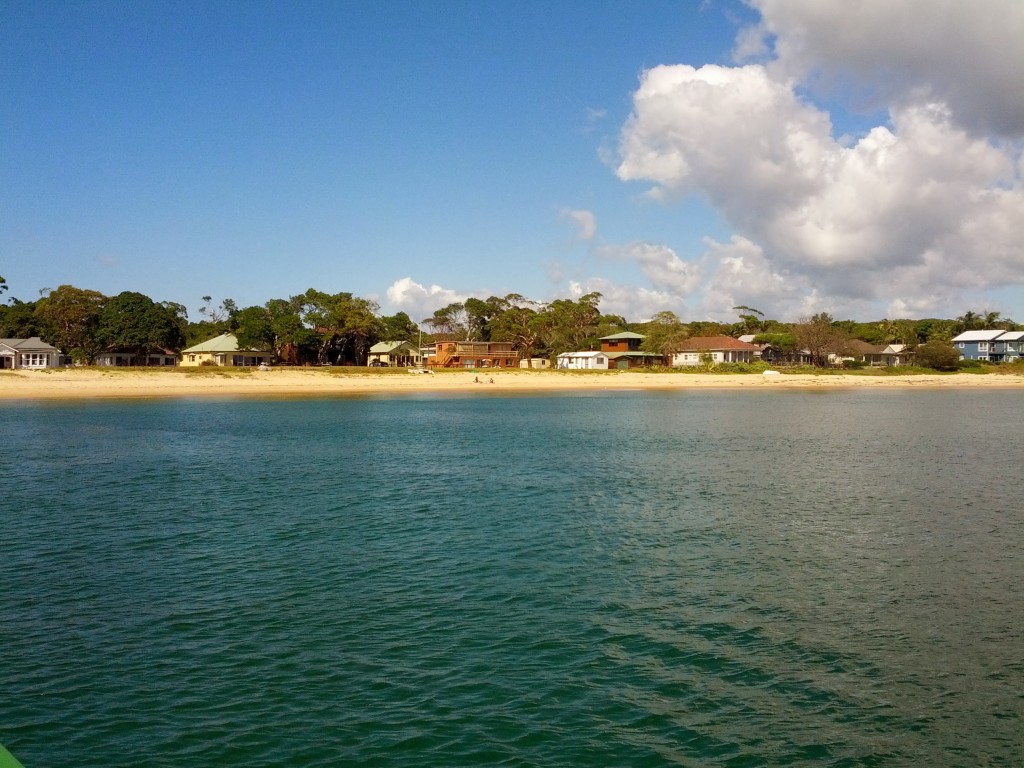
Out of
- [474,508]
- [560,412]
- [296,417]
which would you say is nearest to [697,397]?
[560,412]

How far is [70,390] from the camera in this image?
79562mm

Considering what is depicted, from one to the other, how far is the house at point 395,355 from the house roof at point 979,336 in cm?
10229

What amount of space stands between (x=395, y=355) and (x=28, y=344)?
52599mm

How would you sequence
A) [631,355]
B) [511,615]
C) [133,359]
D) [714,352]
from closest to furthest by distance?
[511,615] < [133,359] < [631,355] < [714,352]

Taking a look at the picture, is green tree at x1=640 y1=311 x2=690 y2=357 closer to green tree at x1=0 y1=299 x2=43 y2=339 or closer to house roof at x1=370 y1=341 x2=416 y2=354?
house roof at x1=370 y1=341 x2=416 y2=354

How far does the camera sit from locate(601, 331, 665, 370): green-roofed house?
393 ft

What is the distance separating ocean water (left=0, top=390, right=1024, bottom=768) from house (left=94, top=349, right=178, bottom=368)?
91166mm

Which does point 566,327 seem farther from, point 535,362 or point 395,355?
point 395,355

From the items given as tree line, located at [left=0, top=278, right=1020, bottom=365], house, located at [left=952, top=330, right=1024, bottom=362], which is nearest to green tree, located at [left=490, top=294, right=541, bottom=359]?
tree line, located at [left=0, top=278, right=1020, bottom=365]

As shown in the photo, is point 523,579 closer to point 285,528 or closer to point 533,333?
point 285,528

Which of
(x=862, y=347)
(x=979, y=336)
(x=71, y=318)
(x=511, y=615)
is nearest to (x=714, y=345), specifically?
(x=862, y=347)

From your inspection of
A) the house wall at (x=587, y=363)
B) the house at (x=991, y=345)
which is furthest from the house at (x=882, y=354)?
the house wall at (x=587, y=363)

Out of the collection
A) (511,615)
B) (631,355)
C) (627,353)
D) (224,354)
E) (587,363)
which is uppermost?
(627,353)

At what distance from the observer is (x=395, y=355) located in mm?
131000
